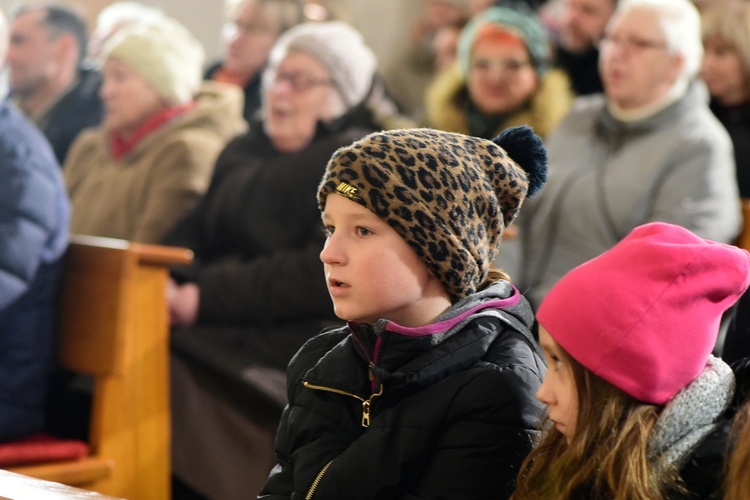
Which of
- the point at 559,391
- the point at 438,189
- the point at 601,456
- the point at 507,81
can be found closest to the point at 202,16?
the point at 507,81

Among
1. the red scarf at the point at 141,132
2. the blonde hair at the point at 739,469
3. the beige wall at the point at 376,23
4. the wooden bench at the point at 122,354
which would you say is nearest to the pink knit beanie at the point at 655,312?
the blonde hair at the point at 739,469

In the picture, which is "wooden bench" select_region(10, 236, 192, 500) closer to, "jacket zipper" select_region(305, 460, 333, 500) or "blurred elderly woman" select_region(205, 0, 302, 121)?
"jacket zipper" select_region(305, 460, 333, 500)

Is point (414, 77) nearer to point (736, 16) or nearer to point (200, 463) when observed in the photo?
point (736, 16)

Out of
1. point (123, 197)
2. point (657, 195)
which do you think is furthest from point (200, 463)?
point (657, 195)

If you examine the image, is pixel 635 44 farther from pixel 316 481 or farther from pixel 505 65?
pixel 316 481

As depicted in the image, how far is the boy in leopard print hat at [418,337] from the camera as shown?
1754mm

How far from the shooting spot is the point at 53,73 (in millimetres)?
5883

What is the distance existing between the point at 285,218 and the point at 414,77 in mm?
3585

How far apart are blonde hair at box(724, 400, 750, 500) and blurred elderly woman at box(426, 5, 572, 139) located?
112 inches

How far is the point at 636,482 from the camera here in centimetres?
148

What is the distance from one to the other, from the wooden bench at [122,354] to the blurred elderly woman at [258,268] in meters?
0.30

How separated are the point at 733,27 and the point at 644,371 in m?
2.92

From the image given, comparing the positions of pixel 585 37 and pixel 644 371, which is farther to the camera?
pixel 585 37

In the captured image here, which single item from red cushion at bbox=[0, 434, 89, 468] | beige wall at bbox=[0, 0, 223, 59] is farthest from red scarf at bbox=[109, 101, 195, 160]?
beige wall at bbox=[0, 0, 223, 59]
